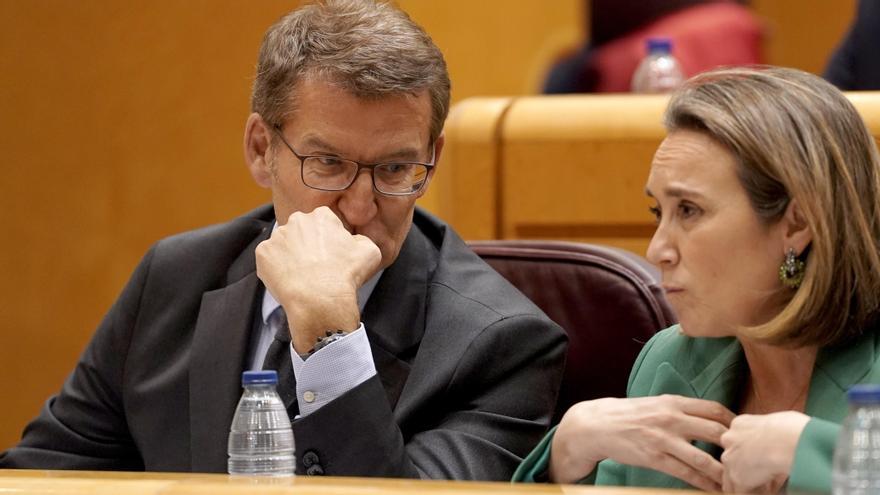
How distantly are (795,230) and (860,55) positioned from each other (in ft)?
6.07

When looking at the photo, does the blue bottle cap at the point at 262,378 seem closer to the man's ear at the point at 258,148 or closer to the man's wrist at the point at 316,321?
the man's wrist at the point at 316,321

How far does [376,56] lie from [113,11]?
2503mm

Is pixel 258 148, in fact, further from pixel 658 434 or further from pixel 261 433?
pixel 658 434

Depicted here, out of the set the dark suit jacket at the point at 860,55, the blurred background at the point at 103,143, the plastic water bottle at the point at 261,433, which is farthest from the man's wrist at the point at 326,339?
the blurred background at the point at 103,143

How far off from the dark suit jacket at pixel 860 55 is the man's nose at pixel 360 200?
170 cm

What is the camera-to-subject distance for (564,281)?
7.55ft

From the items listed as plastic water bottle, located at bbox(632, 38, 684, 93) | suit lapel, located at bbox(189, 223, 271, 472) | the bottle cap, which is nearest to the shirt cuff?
suit lapel, located at bbox(189, 223, 271, 472)

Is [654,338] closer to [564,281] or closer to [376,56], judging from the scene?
[564,281]

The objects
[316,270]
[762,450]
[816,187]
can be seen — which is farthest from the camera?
[316,270]

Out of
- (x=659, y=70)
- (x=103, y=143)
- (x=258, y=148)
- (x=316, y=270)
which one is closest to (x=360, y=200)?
(x=316, y=270)

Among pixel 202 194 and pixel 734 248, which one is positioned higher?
pixel 734 248

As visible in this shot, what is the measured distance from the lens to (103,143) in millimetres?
4461

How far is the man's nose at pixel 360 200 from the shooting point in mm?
2131

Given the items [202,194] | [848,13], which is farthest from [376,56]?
[848,13]
